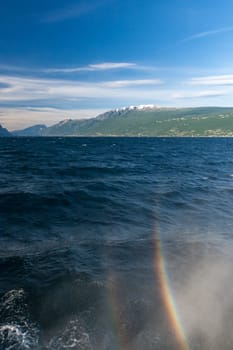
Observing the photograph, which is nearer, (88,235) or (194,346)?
(194,346)

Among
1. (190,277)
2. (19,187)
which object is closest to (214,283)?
(190,277)

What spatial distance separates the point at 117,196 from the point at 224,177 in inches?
976

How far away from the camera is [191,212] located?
2738 centimetres

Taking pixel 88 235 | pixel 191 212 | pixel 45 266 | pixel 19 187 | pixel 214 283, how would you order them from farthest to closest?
pixel 19 187, pixel 191 212, pixel 88 235, pixel 45 266, pixel 214 283

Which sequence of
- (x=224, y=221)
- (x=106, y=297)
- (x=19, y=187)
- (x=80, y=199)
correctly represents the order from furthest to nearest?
(x=19, y=187) → (x=80, y=199) → (x=224, y=221) → (x=106, y=297)

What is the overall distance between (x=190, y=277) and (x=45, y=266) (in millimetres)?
7167

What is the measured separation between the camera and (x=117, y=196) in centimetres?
3272

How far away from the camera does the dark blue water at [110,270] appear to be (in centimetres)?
1032

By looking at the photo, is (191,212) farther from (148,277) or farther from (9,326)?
(9,326)

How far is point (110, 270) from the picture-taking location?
15344mm

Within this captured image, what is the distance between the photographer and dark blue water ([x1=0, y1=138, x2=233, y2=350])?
10320 mm

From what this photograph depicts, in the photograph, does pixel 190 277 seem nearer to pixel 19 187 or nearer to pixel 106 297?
pixel 106 297

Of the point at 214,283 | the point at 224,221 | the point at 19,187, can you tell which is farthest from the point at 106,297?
the point at 19,187

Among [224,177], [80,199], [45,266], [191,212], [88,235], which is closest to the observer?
[45,266]
